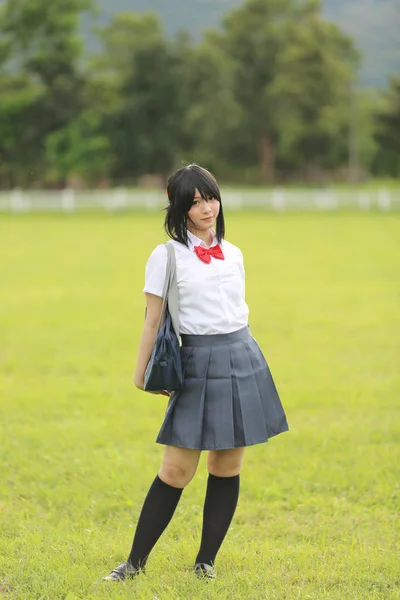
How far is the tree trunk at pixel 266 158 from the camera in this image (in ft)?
232

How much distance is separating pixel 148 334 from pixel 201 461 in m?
2.20

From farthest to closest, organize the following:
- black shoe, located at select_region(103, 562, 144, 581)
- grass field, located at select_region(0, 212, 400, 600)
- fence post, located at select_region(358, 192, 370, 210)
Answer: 1. fence post, located at select_region(358, 192, 370, 210)
2. grass field, located at select_region(0, 212, 400, 600)
3. black shoe, located at select_region(103, 562, 144, 581)

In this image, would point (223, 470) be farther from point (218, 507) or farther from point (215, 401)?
point (215, 401)

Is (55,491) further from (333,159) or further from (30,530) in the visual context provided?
(333,159)

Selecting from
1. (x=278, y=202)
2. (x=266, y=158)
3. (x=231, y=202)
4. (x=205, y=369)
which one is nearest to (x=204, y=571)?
(x=205, y=369)

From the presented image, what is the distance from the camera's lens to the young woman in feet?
11.2

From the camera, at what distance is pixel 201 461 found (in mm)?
5508

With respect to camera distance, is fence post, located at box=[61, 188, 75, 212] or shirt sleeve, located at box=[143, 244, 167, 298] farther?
fence post, located at box=[61, 188, 75, 212]

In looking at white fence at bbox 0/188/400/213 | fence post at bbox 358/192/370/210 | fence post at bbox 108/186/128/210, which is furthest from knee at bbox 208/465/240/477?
fence post at bbox 358/192/370/210

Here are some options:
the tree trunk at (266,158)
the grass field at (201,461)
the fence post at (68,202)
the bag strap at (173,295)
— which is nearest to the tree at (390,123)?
the tree trunk at (266,158)

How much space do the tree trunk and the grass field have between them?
191 ft

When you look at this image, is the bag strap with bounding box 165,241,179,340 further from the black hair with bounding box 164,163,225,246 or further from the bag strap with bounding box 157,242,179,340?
the black hair with bounding box 164,163,225,246

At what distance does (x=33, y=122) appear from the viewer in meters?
63.5

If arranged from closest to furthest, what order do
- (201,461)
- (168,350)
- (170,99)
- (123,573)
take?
1. (168,350)
2. (123,573)
3. (201,461)
4. (170,99)
